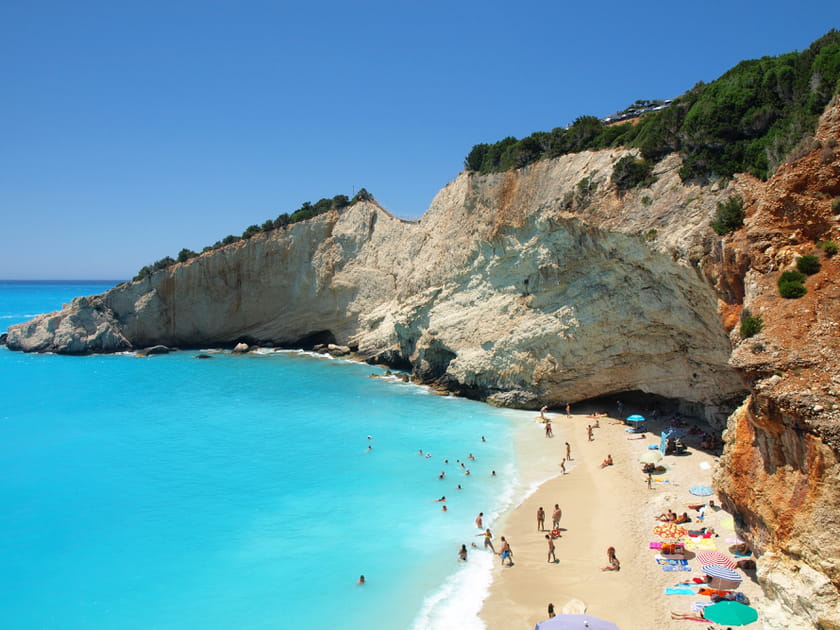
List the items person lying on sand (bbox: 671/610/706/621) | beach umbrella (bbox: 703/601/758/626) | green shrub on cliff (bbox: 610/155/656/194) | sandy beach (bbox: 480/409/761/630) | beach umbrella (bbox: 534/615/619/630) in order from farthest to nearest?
green shrub on cliff (bbox: 610/155/656/194), sandy beach (bbox: 480/409/761/630), person lying on sand (bbox: 671/610/706/621), beach umbrella (bbox: 703/601/758/626), beach umbrella (bbox: 534/615/619/630)

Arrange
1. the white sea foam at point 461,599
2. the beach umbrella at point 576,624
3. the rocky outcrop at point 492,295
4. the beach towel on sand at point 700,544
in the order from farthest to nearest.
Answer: the rocky outcrop at point 492,295, the beach towel on sand at point 700,544, the white sea foam at point 461,599, the beach umbrella at point 576,624

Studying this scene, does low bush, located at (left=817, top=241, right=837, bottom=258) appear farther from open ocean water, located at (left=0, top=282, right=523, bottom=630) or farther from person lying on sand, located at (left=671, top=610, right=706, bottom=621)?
open ocean water, located at (left=0, top=282, right=523, bottom=630)

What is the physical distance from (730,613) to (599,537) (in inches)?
190

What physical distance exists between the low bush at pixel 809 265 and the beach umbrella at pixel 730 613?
6.71m

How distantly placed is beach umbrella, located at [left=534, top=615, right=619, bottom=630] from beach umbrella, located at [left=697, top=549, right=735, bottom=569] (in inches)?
127

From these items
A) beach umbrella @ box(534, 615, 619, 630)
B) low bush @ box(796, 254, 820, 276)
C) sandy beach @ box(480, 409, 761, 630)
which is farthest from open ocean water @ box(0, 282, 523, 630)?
low bush @ box(796, 254, 820, 276)

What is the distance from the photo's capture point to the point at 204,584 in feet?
45.9

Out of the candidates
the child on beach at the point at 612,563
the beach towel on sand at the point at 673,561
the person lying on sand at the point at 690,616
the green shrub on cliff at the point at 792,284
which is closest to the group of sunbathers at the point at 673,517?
the beach towel on sand at the point at 673,561

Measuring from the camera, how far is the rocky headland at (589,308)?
9.27 m

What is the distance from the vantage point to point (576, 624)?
32.2 ft

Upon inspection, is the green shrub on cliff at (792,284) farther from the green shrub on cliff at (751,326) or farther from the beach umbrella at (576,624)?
the beach umbrella at (576,624)

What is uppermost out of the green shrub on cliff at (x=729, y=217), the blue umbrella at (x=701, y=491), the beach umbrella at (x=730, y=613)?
the green shrub on cliff at (x=729, y=217)

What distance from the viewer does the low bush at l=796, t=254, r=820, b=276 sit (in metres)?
10.9

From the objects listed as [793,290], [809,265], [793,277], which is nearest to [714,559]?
[793,290]
